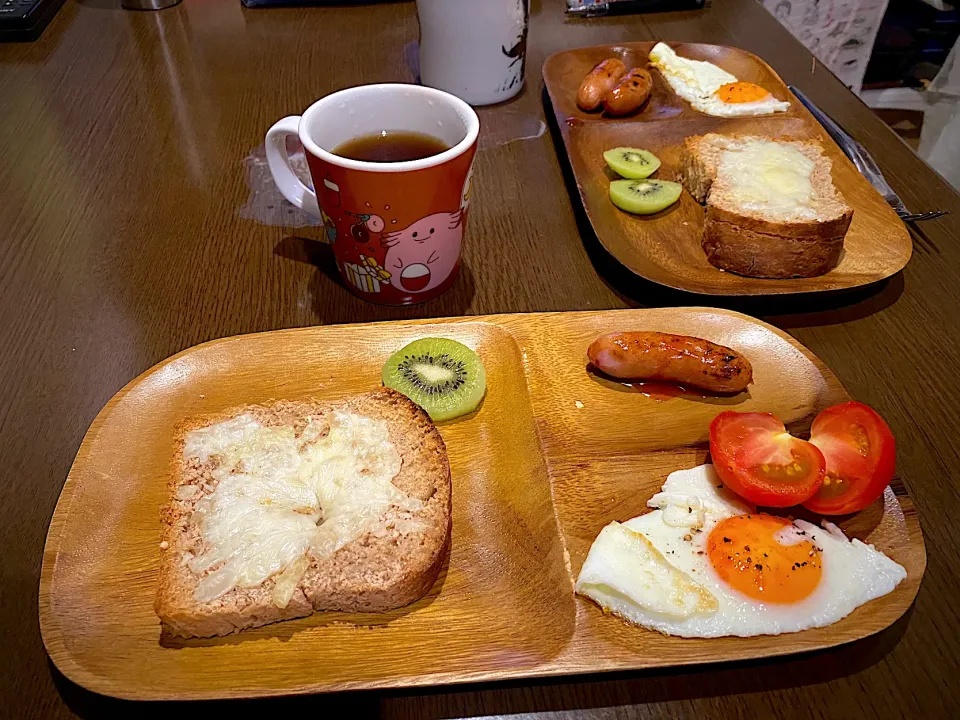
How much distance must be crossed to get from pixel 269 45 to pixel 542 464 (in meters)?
2.22

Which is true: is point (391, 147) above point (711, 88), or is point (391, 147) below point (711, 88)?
above

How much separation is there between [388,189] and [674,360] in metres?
0.64

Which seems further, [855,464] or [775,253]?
[775,253]

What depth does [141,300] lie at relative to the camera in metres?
1.56

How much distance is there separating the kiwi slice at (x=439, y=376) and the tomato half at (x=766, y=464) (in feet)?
1.48

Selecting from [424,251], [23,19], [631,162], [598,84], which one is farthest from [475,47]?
[23,19]

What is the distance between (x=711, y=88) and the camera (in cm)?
222

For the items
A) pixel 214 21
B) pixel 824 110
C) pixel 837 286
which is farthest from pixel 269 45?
pixel 837 286

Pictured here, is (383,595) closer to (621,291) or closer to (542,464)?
(542,464)

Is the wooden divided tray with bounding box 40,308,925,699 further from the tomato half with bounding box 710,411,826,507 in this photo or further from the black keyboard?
the black keyboard

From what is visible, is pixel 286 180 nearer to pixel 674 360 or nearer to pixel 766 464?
pixel 674 360

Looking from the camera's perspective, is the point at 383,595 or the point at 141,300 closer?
the point at 383,595

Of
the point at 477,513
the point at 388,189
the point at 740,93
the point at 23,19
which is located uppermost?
the point at 388,189

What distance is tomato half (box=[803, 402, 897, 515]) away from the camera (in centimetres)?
107
